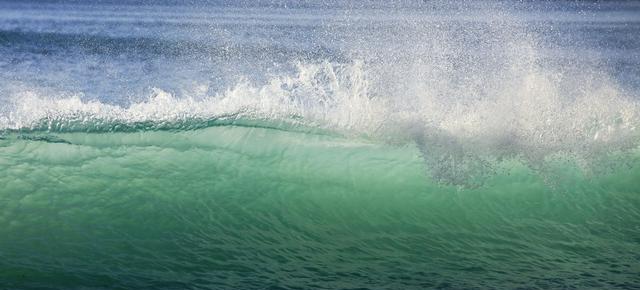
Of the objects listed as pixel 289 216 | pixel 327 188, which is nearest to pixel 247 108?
pixel 327 188

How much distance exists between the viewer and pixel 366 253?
5.33m

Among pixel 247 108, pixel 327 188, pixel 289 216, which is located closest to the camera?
pixel 289 216

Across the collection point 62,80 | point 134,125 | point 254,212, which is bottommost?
point 254,212

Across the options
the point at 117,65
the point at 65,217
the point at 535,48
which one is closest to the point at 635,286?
the point at 65,217

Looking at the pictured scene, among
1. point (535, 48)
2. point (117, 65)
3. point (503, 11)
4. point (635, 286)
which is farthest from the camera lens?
point (503, 11)

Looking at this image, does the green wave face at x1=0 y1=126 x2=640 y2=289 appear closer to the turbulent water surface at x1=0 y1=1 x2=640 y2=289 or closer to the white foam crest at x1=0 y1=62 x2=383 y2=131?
the turbulent water surface at x1=0 y1=1 x2=640 y2=289

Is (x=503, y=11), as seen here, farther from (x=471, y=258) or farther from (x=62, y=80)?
(x=471, y=258)

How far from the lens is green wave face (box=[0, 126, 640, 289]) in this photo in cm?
503

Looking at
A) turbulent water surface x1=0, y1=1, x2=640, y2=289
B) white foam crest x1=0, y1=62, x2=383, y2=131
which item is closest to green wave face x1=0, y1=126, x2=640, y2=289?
turbulent water surface x1=0, y1=1, x2=640, y2=289

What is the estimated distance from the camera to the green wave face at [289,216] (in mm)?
5027

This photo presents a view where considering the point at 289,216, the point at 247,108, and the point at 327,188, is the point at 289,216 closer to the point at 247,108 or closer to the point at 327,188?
the point at 327,188

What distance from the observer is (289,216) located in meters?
5.97

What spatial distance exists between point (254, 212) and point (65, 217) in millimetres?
1502

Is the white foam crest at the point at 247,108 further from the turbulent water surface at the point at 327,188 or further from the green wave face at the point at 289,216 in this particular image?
the green wave face at the point at 289,216
